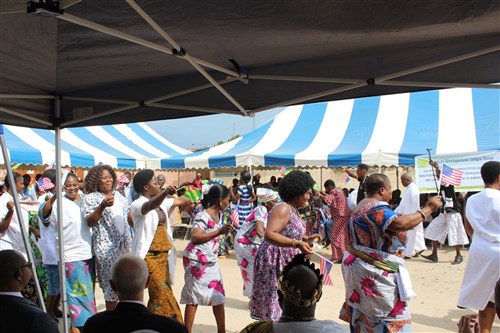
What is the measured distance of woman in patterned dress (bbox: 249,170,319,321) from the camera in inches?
142

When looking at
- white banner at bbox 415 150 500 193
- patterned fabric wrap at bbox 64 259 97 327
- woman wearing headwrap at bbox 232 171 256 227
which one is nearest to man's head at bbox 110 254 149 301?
patterned fabric wrap at bbox 64 259 97 327

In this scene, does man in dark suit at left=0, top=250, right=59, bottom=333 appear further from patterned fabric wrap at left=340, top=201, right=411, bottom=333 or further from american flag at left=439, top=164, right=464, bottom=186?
american flag at left=439, top=164, right=464, bottom=186

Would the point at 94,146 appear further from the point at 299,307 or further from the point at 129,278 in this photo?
the point at 299,307

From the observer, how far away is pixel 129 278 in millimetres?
2244

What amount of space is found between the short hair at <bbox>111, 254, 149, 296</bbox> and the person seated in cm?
62

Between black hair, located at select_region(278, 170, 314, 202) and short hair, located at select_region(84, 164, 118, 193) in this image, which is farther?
short hair, located at select_region(84, 164, 118, 193)

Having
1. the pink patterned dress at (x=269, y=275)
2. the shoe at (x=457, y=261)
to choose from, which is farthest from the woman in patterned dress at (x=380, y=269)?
the shoe at (x=457, y=261)

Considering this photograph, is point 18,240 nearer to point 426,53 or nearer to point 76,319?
point 76,319

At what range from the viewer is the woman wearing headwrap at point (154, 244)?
4.30 meters

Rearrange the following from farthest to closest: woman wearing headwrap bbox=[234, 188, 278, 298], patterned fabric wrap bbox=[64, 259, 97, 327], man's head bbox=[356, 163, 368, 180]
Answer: man's head bbox=[356, 163, 368, 180] < woman wearing headwrap bbox=[234, 188, 278, 298] < patterned fabric wrap bbox=[64, 259, 97, 327]

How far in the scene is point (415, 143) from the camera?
36.6 ft

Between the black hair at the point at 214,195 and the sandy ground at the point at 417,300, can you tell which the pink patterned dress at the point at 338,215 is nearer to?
the sandy ground at the point at 417,300

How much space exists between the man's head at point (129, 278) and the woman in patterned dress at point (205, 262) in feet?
7.10

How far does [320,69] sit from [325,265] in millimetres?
1451
